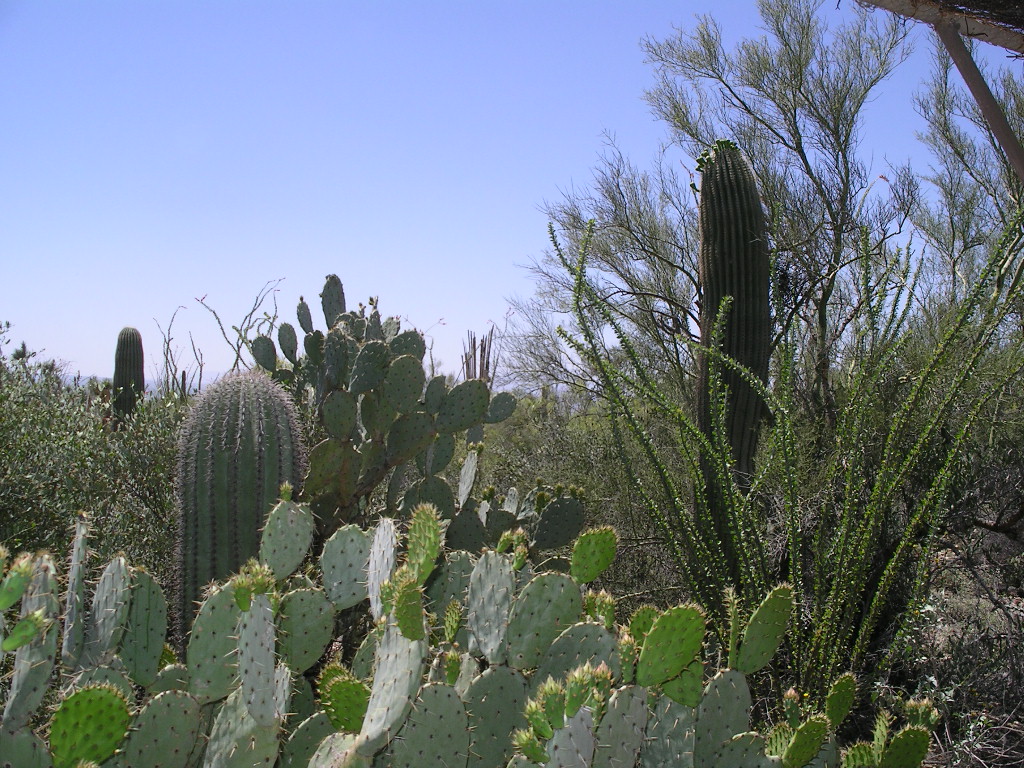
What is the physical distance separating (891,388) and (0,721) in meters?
4.39

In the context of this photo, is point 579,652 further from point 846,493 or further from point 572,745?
point 846,493

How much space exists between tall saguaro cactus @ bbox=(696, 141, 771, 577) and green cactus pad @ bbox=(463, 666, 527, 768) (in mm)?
2914

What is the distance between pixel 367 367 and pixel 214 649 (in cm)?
187

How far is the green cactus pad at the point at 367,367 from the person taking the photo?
363 centimetres

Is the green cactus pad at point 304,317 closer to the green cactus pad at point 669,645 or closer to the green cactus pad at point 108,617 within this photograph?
the green cactus pad at point 108,617

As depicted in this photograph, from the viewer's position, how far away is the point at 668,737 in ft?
6.11

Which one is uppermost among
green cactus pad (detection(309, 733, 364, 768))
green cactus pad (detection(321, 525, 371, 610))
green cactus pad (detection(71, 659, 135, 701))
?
green cactus pad (detection(321, 525, 371, 610))

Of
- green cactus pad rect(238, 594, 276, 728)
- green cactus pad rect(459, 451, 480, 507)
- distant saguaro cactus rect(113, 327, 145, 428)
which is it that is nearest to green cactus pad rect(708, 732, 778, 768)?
green cactus pad rect(238, 594, 276, 728)

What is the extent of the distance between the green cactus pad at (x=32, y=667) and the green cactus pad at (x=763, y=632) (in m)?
1.66

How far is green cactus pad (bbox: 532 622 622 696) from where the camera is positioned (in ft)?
6.09

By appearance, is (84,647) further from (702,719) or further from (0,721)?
(702,719)

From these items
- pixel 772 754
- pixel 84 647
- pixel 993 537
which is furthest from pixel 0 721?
pixel 993 537

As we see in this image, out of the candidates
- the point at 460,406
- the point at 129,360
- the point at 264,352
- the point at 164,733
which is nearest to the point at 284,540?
the point at 164,733

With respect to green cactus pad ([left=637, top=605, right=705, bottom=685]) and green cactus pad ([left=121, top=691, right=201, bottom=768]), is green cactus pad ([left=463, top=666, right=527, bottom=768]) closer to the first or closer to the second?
green cactus pad ([left=637, top=605, right=705, bottom=685])
